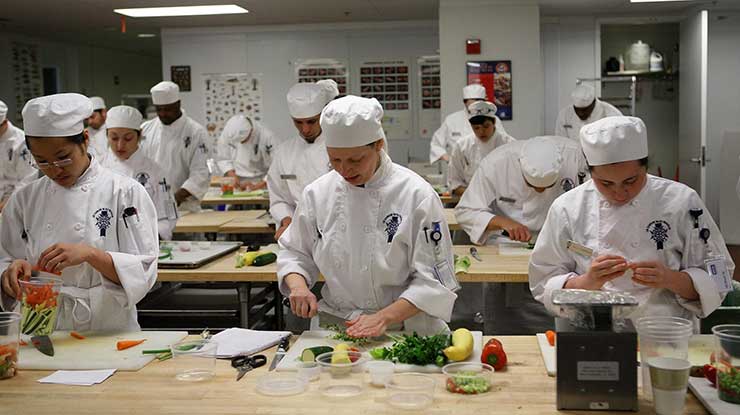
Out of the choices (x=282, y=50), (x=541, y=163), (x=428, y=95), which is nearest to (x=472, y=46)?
(x=428, y=95)

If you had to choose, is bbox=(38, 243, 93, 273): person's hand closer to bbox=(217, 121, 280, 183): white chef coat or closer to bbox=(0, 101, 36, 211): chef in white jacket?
bbox=(0, 101, 36, 211): chef in white jacket

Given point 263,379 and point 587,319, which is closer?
point 587,319

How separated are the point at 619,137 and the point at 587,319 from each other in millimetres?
741

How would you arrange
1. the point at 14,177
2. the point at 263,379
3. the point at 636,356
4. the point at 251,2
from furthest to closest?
the point at 251,2
the point at 14,177
the point at 263,379
the point at 636,356

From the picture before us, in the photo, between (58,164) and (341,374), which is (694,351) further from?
(58,164)

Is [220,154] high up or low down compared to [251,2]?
down

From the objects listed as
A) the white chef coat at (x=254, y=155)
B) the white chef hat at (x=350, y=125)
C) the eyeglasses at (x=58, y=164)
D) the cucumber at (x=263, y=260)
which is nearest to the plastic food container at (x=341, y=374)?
the white chef hat at (x=350, y=125)

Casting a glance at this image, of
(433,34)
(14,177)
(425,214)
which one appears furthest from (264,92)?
(425,214)

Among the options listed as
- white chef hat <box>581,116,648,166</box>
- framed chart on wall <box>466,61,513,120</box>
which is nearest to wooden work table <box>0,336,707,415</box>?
white chef hat <box>581,116,648,166</box>

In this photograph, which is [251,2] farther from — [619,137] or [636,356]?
[636,356]

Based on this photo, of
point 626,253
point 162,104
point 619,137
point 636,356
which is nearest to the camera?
point 636,356

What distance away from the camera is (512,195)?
4531 millimetres

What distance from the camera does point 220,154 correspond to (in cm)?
980

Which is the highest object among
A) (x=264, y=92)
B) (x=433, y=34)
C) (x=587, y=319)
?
(x=433, y=34)
